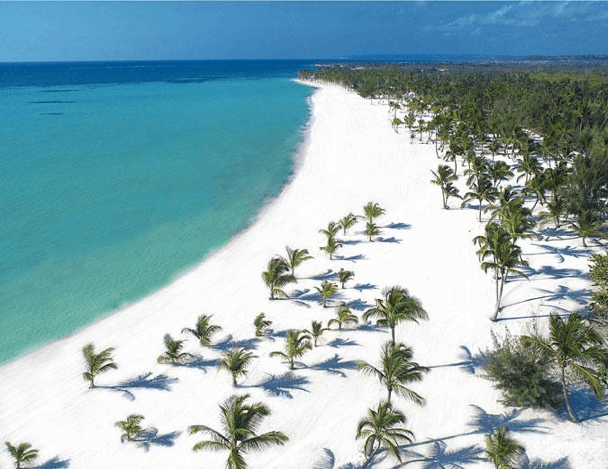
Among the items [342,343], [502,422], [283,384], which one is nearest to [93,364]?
[283,384]

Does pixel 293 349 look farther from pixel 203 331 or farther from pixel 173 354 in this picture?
pixel 173 354

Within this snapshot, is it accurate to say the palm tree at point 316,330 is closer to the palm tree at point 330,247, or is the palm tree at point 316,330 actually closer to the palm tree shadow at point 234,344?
the palm tree shadow at point 234,344

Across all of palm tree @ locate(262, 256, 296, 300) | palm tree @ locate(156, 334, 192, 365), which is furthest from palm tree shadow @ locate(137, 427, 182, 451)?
palm tree @ locate(262, 256, 296, 300)

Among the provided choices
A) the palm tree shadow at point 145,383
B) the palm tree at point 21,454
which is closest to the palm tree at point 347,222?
the palm tree shadow at point 145,383

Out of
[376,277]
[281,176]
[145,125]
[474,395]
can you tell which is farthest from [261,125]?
[474,395]

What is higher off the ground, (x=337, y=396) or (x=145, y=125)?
(x=145, y=125)

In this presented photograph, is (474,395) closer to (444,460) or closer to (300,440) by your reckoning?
(444,460)
